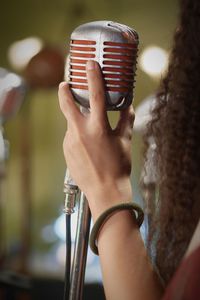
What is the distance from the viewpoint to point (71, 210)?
0.91 metres

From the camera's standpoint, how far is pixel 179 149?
98 cm

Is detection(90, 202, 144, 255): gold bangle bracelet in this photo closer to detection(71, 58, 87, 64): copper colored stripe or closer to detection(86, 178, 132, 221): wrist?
detection(86, 178, 132, 221): wrist

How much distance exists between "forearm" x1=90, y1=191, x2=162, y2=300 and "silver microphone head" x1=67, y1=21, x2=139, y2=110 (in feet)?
0.48

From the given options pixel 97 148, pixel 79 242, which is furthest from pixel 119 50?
pixel 79 242

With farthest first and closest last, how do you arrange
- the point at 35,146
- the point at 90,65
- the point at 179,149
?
the point at 35,146
the point at 179,149
the point at 90,65

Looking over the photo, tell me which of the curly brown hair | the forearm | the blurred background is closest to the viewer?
the forearm

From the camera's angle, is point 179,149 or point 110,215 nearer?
point 110,215

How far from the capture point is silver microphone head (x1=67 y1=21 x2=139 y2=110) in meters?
0.83

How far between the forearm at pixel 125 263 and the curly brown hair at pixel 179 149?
8 cm

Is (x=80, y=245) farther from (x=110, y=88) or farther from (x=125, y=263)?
(x=110, y=88)

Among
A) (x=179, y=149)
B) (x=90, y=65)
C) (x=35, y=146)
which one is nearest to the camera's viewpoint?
(x=90, y=65)

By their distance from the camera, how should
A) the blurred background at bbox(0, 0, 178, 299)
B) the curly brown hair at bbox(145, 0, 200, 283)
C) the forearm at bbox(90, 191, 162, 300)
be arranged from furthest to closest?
the blurred background at bbox(0, 0, 178, 299) < the curly brown hair at bbox(145, 0, 200, 283) < the forearm at bbox(90, 191, 162, 300)

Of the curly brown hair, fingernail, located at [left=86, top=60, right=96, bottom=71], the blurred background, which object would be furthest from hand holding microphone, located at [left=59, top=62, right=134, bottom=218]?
the blurred background

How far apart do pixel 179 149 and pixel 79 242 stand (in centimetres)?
22
